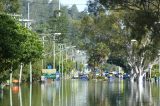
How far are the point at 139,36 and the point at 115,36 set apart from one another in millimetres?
38907

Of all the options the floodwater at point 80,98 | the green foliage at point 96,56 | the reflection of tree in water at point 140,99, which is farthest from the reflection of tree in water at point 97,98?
the green foliage at point 96,56

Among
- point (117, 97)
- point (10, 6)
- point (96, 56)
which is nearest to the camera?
point (117, 97)

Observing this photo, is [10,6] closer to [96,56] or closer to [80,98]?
[80,98]

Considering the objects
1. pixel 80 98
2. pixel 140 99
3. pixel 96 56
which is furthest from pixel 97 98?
pixel 96 56

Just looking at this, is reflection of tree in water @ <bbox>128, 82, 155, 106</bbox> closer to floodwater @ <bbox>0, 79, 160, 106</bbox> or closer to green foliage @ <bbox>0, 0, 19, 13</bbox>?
floodwater @ <bbox>0, 79, 160, 106</bbox>

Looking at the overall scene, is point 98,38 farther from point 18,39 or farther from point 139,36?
A: point 18,39

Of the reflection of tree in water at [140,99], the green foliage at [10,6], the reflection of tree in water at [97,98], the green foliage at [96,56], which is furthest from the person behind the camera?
the green foliage at [96,56]

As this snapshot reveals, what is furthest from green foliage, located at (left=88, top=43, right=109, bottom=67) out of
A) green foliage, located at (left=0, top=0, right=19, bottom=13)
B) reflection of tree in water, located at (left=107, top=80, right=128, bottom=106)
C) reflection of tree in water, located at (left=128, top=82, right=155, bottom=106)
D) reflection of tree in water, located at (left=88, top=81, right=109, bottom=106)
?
reflection of tree in water, located at (left=128, top=82, right=155, bottom=106)

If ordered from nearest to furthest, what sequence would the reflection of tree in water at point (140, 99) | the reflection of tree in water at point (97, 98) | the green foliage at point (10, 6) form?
the reflection of tree in water at point (140, 99)
the reflection of tree in water at point (97, 98)
the green foliage at point (10, 6)

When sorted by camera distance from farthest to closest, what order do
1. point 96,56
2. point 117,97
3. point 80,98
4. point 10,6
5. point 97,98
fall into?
1. point 96,56
2. point 10,6
3. point 117,97
4. point 80,98
5. point 97,98

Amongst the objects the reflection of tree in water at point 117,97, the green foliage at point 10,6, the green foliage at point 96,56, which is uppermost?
the green foliage at point 10,6

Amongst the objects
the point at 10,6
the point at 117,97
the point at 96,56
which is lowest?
the point at 117,97

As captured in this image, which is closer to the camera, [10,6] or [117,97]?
[117,97]

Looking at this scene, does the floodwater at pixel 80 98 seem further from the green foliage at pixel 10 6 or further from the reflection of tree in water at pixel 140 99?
the green foliage at pixel 10 6
